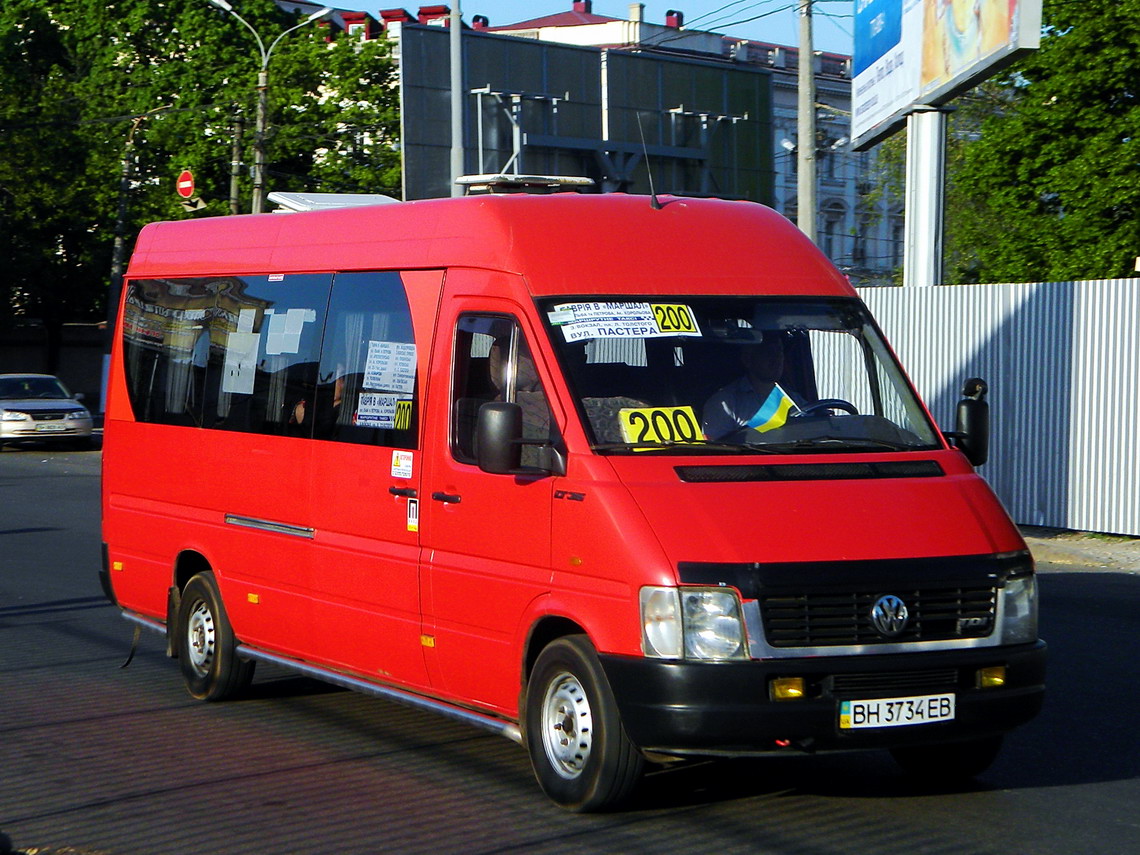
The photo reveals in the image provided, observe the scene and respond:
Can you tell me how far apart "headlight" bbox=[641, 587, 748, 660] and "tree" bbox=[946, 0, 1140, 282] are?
2359 centimetres

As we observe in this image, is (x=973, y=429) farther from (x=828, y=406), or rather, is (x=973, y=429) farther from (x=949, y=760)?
(x=949, y=760)

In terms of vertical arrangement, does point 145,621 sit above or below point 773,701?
below

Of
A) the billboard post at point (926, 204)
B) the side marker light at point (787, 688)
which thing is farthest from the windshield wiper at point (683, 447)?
the billboard post at point (926, 204)

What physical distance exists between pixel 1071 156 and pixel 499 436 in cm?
2511

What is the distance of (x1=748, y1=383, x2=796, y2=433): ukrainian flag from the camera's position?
21.5 ft

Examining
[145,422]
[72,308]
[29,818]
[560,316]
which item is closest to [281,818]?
[29,818]

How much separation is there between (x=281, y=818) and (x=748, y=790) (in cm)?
179

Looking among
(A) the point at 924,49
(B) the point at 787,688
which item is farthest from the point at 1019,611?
(A) the point at 924,49

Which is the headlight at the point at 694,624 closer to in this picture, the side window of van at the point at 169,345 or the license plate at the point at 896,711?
the license plate at the point at 896,711

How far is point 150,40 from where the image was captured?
56125mm

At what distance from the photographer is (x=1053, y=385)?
669 inches

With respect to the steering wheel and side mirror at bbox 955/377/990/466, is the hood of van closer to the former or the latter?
the steering wheel

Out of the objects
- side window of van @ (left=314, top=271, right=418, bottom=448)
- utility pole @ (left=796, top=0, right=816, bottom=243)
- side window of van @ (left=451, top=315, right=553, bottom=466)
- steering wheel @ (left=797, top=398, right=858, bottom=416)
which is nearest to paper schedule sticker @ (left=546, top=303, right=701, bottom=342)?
side window of van @ (left=451, top=315, right=553, bottom=466)

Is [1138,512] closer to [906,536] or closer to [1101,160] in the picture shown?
[906,536]
